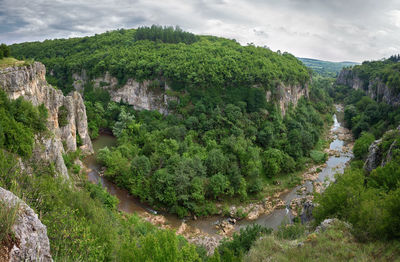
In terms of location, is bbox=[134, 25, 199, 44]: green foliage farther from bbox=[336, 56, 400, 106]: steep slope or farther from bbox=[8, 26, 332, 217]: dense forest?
bbox=[336, 56, 400, 106]: steep slope

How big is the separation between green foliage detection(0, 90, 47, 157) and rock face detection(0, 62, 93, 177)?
1150 mm

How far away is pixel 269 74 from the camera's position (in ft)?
165

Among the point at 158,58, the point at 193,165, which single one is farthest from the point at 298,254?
the point at 158,58

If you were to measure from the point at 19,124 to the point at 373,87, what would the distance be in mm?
86247

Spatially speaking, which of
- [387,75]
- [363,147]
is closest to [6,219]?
[363,147]

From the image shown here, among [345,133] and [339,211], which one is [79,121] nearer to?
[339,211]

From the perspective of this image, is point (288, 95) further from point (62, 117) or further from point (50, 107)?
point (50, 107)

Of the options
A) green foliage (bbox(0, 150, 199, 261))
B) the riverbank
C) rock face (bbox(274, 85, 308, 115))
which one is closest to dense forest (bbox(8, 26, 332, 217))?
the riverbank

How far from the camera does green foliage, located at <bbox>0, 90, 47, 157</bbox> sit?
2044 centimetres

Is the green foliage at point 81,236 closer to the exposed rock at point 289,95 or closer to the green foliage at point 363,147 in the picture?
the green foliage at point 363,147

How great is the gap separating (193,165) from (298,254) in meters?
21.9

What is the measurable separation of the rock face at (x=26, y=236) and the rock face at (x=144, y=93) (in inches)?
1765

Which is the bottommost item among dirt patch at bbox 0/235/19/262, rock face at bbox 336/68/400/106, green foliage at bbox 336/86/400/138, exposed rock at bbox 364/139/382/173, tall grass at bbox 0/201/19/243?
exposed rock at bbox 364/139/382/173

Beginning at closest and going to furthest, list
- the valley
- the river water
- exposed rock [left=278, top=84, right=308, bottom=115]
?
the valley → the river water → exposed rock [left=278, top=84, right=308, bottom=115]
